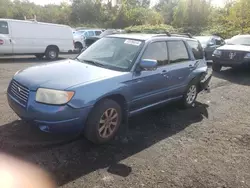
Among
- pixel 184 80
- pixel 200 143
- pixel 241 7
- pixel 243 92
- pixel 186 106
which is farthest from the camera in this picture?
pixel 241 7

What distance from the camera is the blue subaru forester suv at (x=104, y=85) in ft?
11.5

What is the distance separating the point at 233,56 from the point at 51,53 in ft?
28.6

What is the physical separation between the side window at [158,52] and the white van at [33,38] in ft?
29.8

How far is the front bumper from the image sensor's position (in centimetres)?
344

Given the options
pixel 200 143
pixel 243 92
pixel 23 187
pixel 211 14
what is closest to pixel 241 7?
pixel 211 14

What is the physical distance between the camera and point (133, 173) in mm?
3340

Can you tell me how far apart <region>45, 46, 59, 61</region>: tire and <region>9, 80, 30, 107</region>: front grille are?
390 inches

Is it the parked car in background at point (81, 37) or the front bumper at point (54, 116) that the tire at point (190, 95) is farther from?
the parked car in background at point (81, 37)

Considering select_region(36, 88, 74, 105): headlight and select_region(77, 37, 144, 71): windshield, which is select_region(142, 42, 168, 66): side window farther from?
select_region(36, 88, 74, 105): headlight

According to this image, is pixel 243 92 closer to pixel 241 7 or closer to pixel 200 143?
pixel 200 143

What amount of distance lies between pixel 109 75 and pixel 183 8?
1354 inches

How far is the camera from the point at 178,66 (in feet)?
17.4

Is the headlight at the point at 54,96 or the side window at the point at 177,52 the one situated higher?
the side window at the point at 177,52

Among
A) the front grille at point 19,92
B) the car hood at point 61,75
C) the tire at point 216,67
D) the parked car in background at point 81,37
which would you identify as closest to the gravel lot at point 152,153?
the front grille at point 19,92
